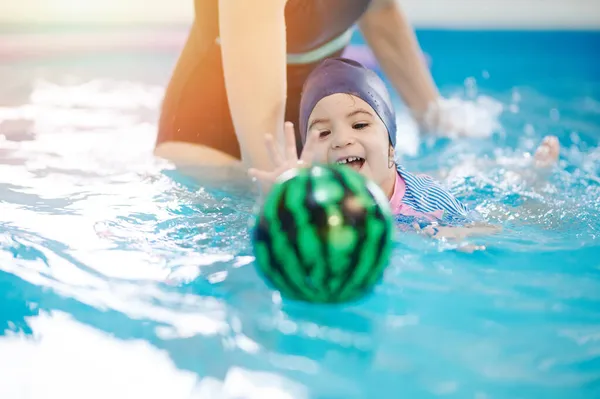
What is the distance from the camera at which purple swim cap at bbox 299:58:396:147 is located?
1.72m

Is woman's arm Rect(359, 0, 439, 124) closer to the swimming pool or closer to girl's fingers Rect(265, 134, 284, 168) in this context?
the swimming pool

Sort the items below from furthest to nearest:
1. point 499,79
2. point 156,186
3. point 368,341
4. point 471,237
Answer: point 499,79 < point 156,186 < point 471,237 < point 368,341

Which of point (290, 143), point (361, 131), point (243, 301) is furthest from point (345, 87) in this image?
point (243, 301)

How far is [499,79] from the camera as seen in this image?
15.5 ft

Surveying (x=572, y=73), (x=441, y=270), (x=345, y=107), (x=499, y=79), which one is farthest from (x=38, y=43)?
(x=441, y=270)

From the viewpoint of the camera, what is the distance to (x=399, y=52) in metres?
2.50

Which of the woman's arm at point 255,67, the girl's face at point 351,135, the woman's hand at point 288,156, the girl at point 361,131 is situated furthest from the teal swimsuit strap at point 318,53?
the woman's hand at point 288,156

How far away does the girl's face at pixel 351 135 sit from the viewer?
1.66 meters

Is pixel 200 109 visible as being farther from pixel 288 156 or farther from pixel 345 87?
pixel 288 156

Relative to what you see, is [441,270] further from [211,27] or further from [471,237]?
[211,27]

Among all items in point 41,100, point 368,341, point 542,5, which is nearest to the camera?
point 368,341

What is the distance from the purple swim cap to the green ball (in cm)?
55

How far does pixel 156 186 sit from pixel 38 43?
4.10 m

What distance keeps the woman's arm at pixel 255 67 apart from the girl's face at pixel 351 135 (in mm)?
144
